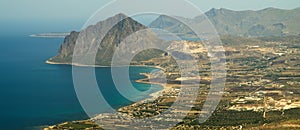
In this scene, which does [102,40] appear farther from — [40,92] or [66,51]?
[40,92]

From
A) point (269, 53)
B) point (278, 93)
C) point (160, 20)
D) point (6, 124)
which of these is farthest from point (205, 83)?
point (160, 20)

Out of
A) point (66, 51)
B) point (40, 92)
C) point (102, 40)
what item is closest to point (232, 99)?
point (40, 92)

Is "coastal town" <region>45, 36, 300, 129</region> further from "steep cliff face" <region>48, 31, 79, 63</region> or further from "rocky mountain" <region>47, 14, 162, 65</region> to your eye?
"steep cliff face" <region>48, 31, 79, 63</region>

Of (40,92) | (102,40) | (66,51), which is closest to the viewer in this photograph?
(40,92)

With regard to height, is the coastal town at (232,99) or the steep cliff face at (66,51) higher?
the steep cliff face at (66,51)

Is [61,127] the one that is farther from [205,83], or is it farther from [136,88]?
[205,83]

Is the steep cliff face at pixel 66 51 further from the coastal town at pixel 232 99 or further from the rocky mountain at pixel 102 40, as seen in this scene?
the coastal town at pixel 232 99

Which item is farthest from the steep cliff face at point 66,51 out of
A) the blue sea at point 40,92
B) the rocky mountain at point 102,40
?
the blue sea at point 40,92
